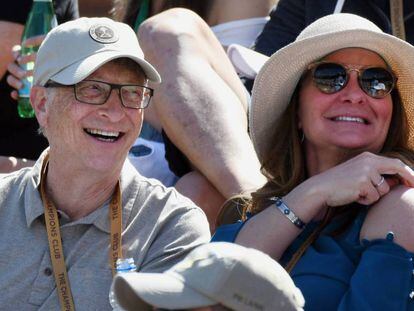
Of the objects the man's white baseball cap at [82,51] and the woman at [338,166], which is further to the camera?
the man's white baseball cap at [82,51]

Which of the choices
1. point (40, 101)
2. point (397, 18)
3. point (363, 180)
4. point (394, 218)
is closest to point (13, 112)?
point (40, 101)

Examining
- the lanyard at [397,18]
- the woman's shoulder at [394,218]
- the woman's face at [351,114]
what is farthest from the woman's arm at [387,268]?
the lanyard at [397,18]

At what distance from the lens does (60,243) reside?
12.0 feet

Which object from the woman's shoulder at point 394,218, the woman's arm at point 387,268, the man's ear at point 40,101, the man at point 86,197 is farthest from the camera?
the man's ear at point 40,101

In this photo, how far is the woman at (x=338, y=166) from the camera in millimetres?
3363

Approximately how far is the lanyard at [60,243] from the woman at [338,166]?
383 mm

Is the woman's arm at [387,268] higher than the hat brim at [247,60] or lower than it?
higher

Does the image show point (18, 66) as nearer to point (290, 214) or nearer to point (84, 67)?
point (84, 67)

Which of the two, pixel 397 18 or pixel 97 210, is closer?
pixel 97 210

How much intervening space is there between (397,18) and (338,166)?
1579 millimetres

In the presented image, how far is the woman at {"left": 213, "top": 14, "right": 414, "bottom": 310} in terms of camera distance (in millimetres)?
3363

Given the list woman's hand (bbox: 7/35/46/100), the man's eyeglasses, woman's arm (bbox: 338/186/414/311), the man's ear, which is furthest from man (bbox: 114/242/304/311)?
woman's hand (bbox: 7/35/46/100)

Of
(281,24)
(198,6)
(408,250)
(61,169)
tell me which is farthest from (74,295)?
(198,6)

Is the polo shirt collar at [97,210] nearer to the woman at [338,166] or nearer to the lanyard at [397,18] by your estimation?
the woman at [338,166]
